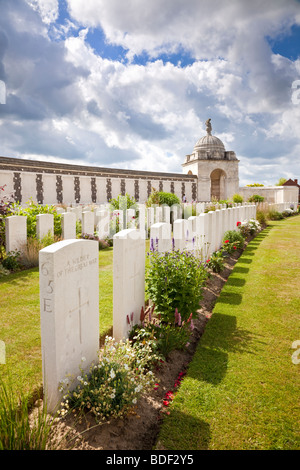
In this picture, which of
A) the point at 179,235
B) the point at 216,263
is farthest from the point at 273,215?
the point at 179,235

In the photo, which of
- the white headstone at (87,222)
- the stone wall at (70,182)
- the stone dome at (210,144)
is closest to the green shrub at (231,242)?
the white headstone at (87,222)

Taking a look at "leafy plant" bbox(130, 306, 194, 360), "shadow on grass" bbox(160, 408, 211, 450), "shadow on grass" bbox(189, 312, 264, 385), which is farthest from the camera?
"leafy plant" bbox(130, 306, 194, 360)

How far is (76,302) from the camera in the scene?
2787mm

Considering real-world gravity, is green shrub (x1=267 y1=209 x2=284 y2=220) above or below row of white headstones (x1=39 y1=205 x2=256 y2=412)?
above

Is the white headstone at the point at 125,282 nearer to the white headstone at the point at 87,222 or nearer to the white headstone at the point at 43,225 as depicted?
the white headstone at the point at 43,225

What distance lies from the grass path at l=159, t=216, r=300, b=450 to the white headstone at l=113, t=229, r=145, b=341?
37.1 inches

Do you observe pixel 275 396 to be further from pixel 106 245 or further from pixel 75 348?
pixel 106 245

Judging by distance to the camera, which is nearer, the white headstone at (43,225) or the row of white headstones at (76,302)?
the row of white headstones at (76,302)

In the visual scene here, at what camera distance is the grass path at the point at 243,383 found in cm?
249

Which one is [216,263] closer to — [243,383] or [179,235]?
[179,235]

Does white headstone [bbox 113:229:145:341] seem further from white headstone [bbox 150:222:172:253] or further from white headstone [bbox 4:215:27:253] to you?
white headstone [bbox 4:215:27:253]

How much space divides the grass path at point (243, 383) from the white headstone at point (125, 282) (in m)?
0.94

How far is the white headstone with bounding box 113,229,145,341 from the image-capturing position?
363 cm

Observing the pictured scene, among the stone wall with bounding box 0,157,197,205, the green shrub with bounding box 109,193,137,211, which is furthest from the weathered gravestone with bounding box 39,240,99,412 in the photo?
the stone wall with bounding box 0,157,197,205
